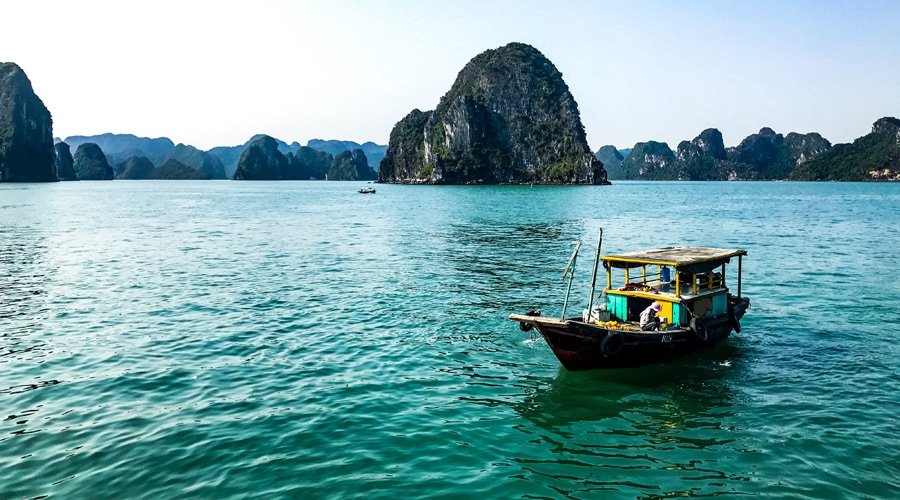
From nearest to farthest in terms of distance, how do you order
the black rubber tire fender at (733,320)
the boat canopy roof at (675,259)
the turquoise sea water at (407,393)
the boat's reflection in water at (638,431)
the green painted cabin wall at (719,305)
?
the boat's reflection in water at (638,431) < the turquoise sea water at (407,393) < the boat canopy roof at (675,259) < the green painted cabin wall at (719,305) < the black rubber tire fender at (733,320)

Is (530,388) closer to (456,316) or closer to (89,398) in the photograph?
(456,316)

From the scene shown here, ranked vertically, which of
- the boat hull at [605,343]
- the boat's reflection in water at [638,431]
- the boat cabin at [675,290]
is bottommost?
the boat's reflection in water at [638,431]

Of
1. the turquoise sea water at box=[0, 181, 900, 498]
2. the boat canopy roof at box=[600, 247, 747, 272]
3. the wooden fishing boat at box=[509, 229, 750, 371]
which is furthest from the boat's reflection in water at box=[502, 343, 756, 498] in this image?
the boat canopy roof at box=[600, 247, 747, 272]

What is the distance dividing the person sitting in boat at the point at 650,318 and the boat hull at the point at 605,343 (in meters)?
0.43

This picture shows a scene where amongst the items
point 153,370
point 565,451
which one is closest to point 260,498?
point 565,451

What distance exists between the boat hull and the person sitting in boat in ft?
1.41

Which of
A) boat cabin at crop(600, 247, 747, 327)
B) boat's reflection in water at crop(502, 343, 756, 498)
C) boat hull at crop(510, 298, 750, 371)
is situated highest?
boat cabin at crop(600, 247, 747, 327)

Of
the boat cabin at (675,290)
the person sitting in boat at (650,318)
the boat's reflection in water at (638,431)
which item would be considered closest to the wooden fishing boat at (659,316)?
the boat cabin at (675,290)

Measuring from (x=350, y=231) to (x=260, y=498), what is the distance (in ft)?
162

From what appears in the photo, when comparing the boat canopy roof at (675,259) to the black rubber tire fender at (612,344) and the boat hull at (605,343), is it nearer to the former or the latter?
the boat hull at (605,343)

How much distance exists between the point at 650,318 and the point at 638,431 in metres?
5.40

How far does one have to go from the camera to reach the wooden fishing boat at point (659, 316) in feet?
54.1

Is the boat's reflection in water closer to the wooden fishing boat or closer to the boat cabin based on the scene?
the wooden fishing boat

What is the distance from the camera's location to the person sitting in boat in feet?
58.3
